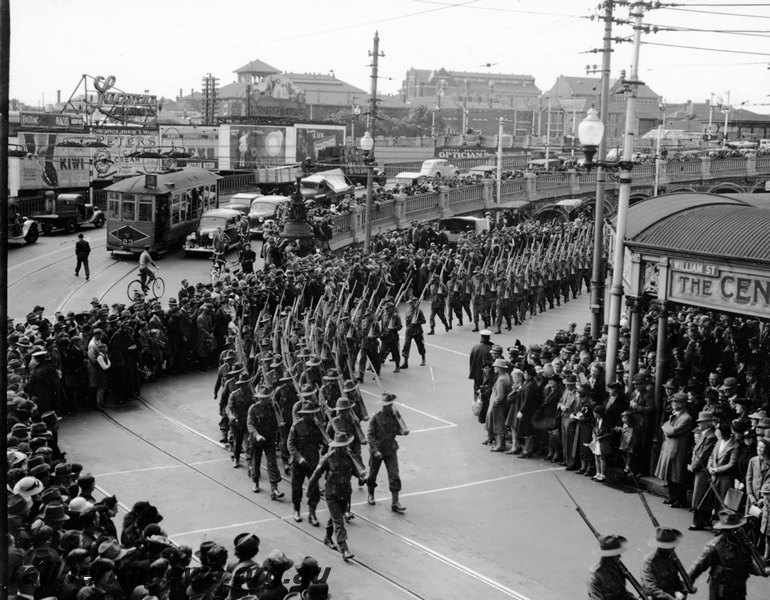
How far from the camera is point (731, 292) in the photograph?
44.2ft

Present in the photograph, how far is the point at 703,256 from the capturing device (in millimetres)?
13773

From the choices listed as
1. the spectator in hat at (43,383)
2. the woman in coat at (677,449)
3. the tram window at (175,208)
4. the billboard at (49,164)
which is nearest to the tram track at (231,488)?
the spectator in hat at (43,383)

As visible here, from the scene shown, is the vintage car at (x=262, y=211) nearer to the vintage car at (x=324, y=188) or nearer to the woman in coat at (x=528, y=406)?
the vintage car at (x=324, y=188)

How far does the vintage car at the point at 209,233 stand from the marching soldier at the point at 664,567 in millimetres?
28117

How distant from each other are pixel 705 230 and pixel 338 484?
248 inches

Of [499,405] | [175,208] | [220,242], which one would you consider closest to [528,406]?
[499,405]

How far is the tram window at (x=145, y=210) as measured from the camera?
35.0 meters

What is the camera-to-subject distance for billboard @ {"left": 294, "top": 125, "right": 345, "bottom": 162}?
74312mm

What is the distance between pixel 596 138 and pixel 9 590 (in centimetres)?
989

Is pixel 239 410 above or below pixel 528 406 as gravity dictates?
above

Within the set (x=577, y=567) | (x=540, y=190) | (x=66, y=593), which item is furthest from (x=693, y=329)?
(x=540, y=190)

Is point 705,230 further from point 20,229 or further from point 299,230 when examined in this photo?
point 20,229

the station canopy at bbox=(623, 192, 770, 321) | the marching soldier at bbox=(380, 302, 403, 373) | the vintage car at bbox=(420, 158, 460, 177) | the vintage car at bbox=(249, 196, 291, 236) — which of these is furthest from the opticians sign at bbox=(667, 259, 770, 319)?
the vintage car at bbox=(420, 158, 460, 177)

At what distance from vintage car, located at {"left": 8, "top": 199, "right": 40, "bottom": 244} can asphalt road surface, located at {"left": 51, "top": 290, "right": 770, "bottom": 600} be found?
70.9ft
